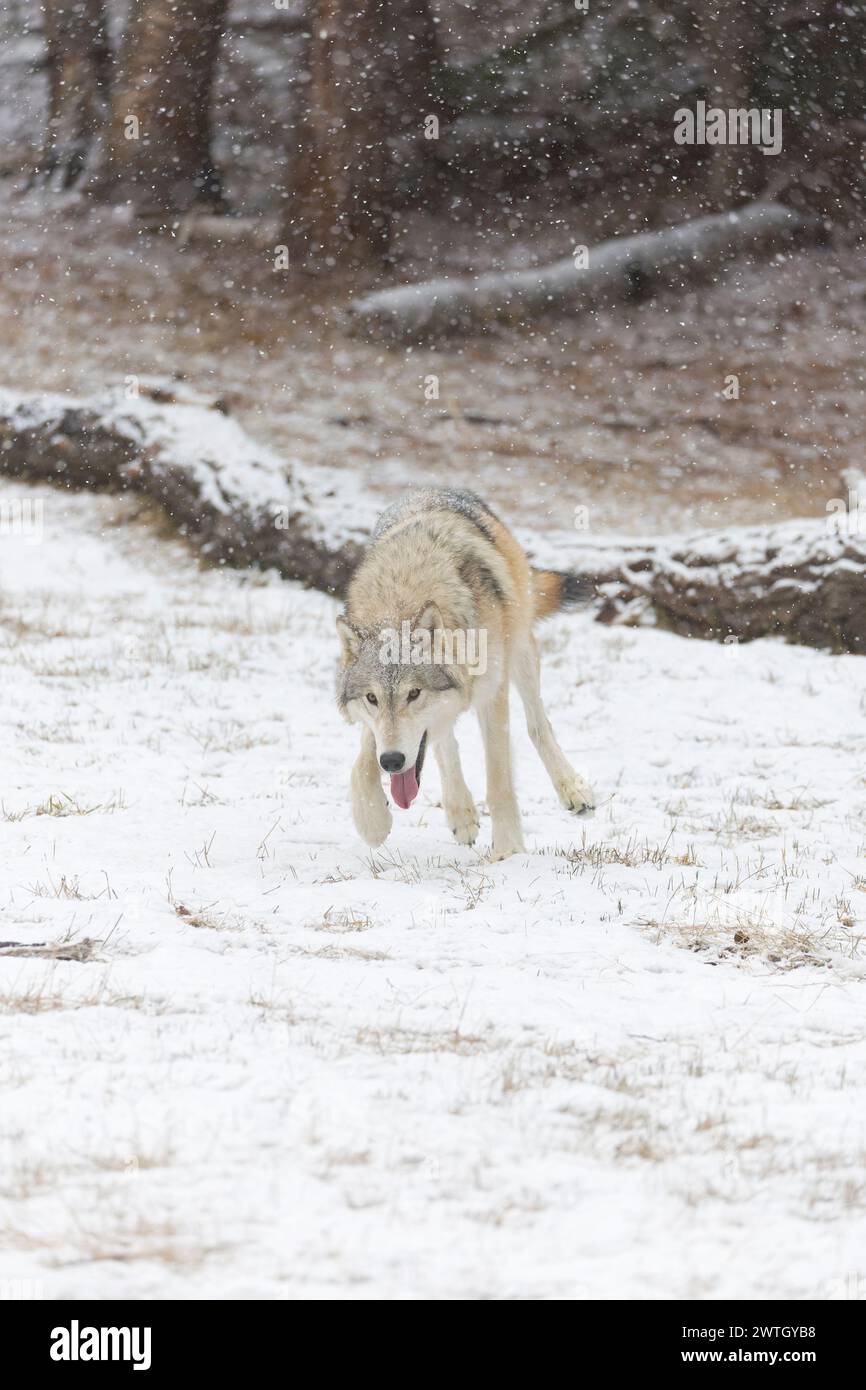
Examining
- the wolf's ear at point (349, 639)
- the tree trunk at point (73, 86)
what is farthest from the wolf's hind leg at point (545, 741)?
the tree trunk at point (73, 86)

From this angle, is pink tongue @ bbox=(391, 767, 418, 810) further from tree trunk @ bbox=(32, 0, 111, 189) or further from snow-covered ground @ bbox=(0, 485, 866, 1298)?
tree trunk @ bbox=(32, 0, 111, 189)

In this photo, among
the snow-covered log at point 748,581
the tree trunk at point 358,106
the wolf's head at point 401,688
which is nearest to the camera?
the wolf's head at point 401,688

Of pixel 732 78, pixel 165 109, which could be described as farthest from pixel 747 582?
pixel 165 109

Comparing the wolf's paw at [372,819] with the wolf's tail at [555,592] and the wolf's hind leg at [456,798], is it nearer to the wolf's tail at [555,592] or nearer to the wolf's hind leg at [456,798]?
the wolf's hind leg at [456,798]

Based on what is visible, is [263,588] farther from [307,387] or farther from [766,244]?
[766,244]

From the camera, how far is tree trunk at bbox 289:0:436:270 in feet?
59.4

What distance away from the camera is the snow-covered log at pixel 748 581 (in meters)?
12.0

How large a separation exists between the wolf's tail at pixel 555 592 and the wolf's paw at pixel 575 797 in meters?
1.07

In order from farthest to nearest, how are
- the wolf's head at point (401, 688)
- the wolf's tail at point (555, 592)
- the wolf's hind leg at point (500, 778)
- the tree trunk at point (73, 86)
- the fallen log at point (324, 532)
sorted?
1. the tree trunk at point (73, 86)
2. the fallen log at point (324, 532)
3. the wolf's tail at point (555, 592)
4. the wolf's hind leg at point (500, 778)
5. the wolf's head at point (401, 688)

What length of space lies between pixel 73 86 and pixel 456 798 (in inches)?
679

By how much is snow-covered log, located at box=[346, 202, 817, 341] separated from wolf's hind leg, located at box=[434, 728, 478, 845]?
11439 millimetres

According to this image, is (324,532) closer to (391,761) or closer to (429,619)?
(429,619)

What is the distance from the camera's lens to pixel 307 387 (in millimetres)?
16844

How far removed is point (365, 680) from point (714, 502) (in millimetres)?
9731
